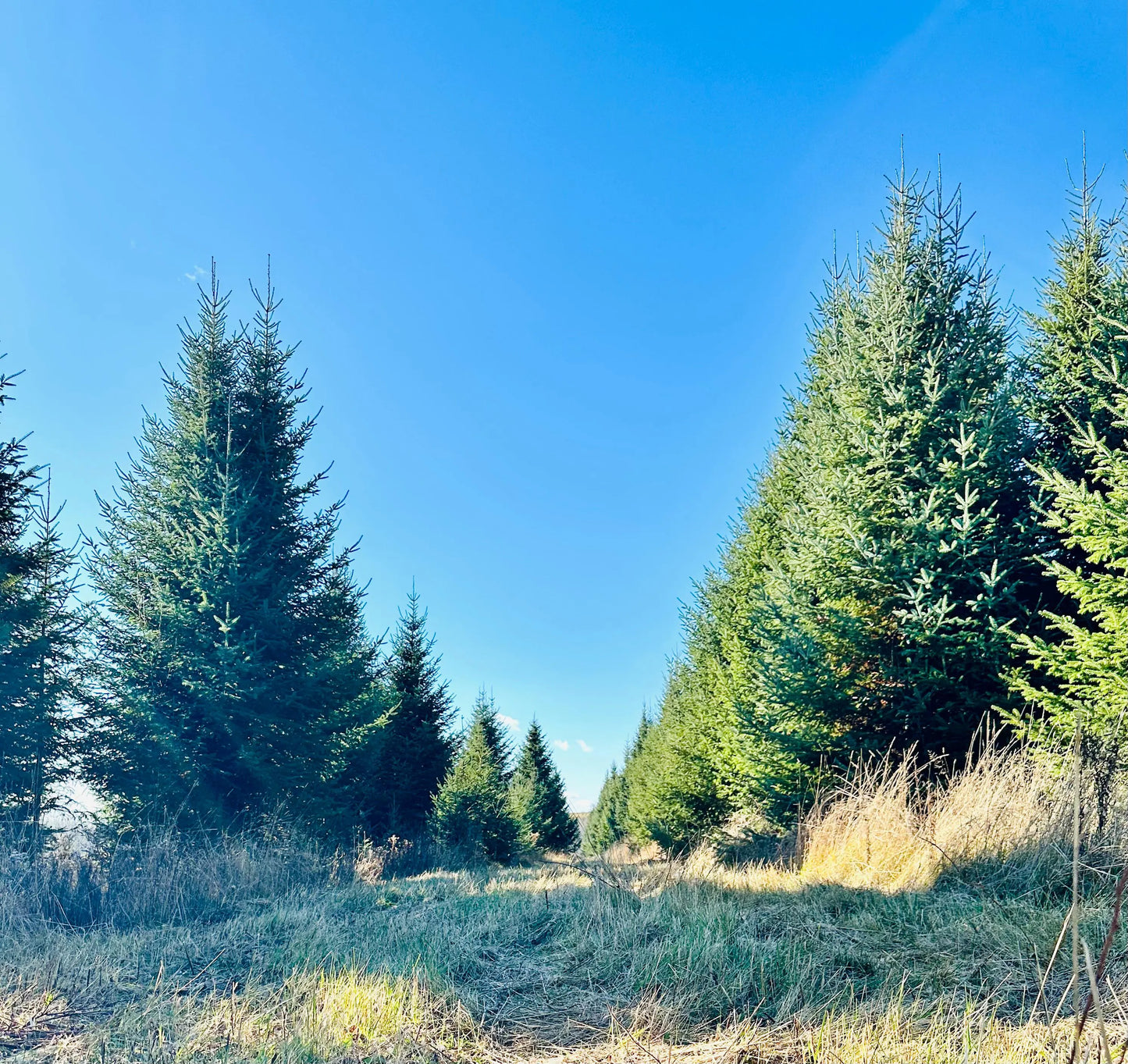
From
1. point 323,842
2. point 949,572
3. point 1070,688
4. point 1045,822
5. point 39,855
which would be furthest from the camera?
point 323,842

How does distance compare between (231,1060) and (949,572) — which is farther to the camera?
(949,572)

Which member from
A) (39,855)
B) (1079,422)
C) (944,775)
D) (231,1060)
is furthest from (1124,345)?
(39,855)

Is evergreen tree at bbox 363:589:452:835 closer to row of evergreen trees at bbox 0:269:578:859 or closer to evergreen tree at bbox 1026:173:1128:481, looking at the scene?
row of evergreen trees at bbox 0:269:578:859

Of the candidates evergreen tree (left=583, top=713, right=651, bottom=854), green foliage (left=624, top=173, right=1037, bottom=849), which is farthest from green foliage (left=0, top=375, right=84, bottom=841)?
evergreen tree (left=583, top=713, right=651, bottom=854)

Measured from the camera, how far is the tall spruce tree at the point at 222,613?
1010 cm

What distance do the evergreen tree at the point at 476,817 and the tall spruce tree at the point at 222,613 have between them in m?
6.55

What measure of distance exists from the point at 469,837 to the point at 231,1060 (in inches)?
626

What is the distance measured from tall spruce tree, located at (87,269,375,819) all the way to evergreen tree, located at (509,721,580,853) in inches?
714

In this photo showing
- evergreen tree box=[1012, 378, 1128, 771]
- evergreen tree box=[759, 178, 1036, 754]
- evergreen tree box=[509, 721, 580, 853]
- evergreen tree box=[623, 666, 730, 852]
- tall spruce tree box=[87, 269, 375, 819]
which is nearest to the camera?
evergreen tree box=[1012, 378, 1128, 771]

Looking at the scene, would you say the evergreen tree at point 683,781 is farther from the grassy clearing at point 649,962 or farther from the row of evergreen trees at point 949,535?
the grassy clearing at point 649,962

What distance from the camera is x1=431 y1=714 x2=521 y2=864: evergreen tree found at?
18.3 m

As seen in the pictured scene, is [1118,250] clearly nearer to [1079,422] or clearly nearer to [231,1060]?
[1079,422]

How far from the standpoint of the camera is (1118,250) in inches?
334

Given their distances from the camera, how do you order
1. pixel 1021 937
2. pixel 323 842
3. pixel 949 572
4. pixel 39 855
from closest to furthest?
1. pixel 1021 937
2. pixel 949 572
3. pixel 39 855
4. pixel 323 842
